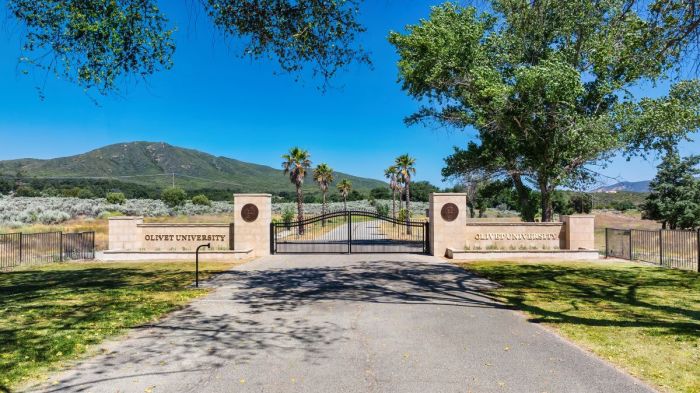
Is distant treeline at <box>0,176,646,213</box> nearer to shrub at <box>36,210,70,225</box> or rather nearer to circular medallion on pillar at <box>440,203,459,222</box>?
circular medallion on pillar at <box>440,203,459,222</box>

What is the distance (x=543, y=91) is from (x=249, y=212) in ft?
45.5

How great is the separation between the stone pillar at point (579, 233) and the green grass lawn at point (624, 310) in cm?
343

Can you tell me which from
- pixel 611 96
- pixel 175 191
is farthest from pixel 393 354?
pixel 175 191

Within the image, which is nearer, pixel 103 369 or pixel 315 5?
pixel 103 369

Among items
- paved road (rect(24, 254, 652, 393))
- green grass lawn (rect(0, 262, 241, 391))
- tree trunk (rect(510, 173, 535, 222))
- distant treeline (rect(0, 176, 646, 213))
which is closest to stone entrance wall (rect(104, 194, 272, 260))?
green grass lawn (rect(0, 262, 241, 391))

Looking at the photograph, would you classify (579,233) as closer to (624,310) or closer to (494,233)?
(494,233)

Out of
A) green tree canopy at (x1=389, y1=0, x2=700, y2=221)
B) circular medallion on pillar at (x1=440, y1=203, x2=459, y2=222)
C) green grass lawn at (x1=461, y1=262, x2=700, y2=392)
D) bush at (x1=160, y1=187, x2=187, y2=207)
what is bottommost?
green grass lawn at (x1=461, y1=262, x2=700, y2=392)

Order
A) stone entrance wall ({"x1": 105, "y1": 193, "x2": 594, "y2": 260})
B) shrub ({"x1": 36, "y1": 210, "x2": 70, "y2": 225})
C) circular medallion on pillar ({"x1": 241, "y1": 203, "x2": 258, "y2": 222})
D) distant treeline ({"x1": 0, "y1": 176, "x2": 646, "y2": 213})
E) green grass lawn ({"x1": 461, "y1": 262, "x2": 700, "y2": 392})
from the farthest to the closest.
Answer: shrub ({"x1": 36, "y1": 210, "x2": 70, "y2": 225}) < distant treeline ({"x1": 0, "y1": 176, "x2": 646, "y2": 213}) < circular medallion on pillar ({"x1": 241, "y1": 203, "x2": 258, "y2": 222}) < stone entrance wall ({"x1": 105, "y1": 193, "x2": 594, "y2": 260}) < green grass lawn ({"x1": 461, "y1": 262, "x2": 700, "y2": 392})

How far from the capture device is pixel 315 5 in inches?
362

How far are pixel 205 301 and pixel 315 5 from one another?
686 centimetres

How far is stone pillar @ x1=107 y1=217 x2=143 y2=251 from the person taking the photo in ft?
61.5

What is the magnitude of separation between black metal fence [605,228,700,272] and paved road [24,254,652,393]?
37.0 ft

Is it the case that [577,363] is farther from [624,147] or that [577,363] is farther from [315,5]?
[624,147]

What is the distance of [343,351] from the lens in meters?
5.87
